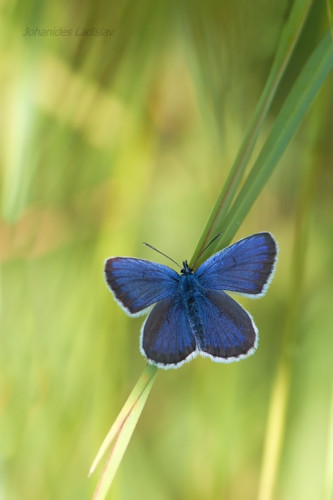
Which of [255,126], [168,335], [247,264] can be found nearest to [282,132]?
[255,126]

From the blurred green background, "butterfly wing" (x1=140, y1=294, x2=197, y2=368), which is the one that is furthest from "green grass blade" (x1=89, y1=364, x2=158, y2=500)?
the blurred green background

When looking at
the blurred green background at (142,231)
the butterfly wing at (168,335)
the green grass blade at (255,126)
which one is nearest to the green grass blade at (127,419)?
the butterfly wing at (168,335)

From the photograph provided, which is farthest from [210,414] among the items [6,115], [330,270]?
[6,115]

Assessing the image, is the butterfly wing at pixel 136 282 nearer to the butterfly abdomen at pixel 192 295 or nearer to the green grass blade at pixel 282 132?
the butterfly abdomen at pixel 192 295

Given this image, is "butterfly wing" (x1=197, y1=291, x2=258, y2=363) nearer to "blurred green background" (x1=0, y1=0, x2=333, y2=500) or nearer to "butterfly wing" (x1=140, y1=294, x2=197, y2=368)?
"butterfly wing" (x1=140, y1=294, x2=197, y2=368)

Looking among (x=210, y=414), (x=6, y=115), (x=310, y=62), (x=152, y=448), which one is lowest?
(x=152, y=448)

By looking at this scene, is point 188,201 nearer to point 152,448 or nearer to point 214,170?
point 214,170
